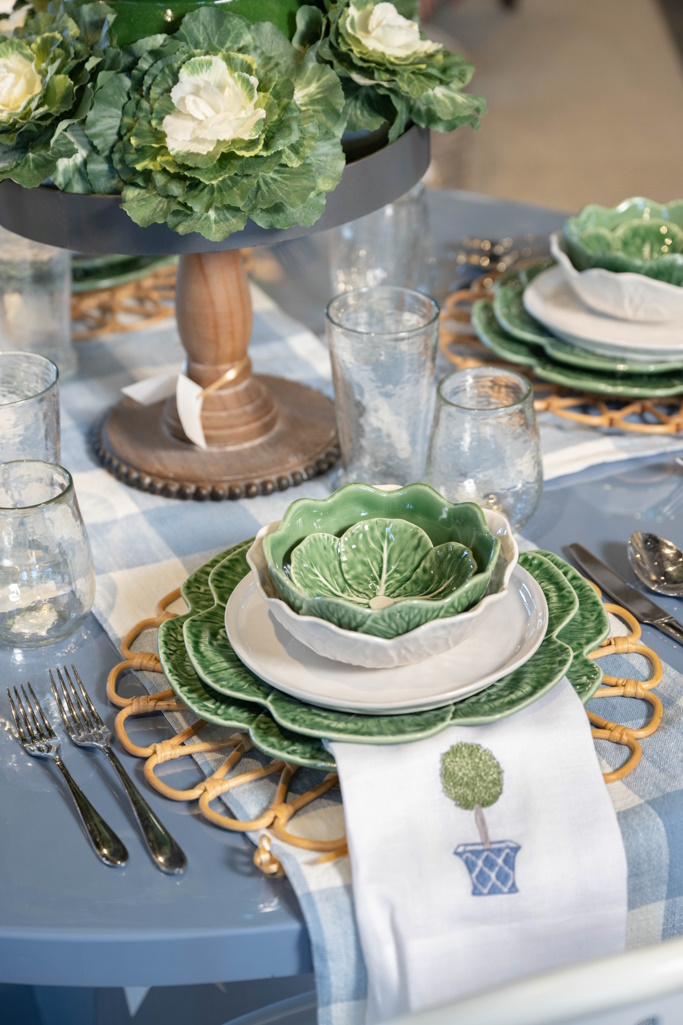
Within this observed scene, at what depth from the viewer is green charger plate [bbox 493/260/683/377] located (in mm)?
1068

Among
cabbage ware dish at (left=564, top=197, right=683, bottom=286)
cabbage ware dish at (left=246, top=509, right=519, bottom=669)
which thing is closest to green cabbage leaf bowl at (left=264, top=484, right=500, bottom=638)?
cabbage ware dish at (left=246, top=509, right=519, bottom=669)

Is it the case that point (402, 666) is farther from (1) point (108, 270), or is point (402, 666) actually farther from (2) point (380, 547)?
(1) point (108, 270)

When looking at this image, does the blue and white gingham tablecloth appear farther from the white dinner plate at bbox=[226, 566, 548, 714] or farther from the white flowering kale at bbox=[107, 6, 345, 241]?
the white flowering kale at bbox=[107, 6, 345, 241]

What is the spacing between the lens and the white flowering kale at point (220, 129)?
816mm

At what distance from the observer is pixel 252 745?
2.33 feet

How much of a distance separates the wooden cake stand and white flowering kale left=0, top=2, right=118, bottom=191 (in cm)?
4

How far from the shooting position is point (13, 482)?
84 centimetres

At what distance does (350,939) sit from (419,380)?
49 cm

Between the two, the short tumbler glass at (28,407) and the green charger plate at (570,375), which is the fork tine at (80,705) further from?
the green charger plate at (570,375)

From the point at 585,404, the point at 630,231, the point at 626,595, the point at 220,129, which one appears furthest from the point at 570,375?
the point at 220,129

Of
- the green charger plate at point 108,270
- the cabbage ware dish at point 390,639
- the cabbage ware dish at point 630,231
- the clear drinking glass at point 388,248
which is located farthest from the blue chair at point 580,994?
the green charger plate at point 108,270

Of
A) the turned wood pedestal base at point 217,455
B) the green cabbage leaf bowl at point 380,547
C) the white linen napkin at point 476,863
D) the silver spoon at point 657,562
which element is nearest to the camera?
the white linen napkin at point 476,863

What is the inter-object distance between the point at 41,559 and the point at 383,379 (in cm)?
32

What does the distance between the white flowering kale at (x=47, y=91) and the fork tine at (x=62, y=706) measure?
37 cm
